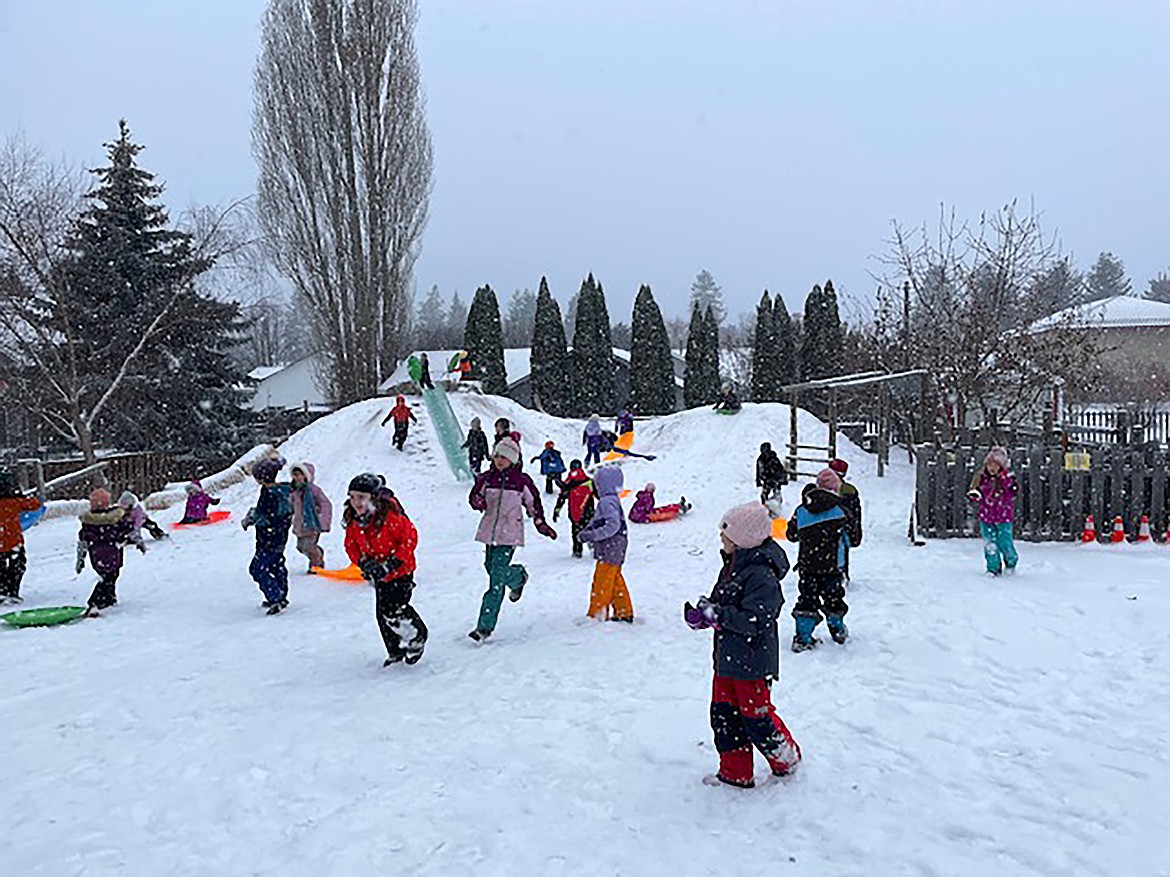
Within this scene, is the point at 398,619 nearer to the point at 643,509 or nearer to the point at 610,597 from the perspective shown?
the point at 610,597

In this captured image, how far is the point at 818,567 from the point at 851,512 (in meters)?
1.65

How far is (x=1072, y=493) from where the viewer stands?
39.0 ft

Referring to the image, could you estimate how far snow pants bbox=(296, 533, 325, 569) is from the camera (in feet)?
37.1

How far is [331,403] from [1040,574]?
30737 mm

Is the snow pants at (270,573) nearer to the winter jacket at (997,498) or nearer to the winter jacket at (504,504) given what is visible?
the winter jacket at (504,504)

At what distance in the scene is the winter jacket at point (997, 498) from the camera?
9734mm

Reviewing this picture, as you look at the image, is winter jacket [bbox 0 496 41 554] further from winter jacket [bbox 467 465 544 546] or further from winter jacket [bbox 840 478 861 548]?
winter jacket [bbox 840 478 861 548]

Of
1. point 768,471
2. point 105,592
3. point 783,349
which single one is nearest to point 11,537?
point 105,592

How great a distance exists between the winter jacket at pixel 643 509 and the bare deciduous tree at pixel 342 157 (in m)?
20.1

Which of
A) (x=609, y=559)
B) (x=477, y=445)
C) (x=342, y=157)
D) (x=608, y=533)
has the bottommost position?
(x=609, y=559)

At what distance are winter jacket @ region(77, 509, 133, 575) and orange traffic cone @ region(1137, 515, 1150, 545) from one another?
12551 mm

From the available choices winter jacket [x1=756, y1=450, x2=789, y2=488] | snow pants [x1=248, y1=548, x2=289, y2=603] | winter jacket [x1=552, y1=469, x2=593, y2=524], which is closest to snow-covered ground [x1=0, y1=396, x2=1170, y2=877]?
snow pants [x1=248, y1=548, x2=289, y2=603]

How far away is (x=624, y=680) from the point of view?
6.66 metres

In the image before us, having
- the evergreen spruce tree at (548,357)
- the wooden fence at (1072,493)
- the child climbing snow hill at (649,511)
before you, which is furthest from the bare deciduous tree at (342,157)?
the wooden fence at (1072,493)
